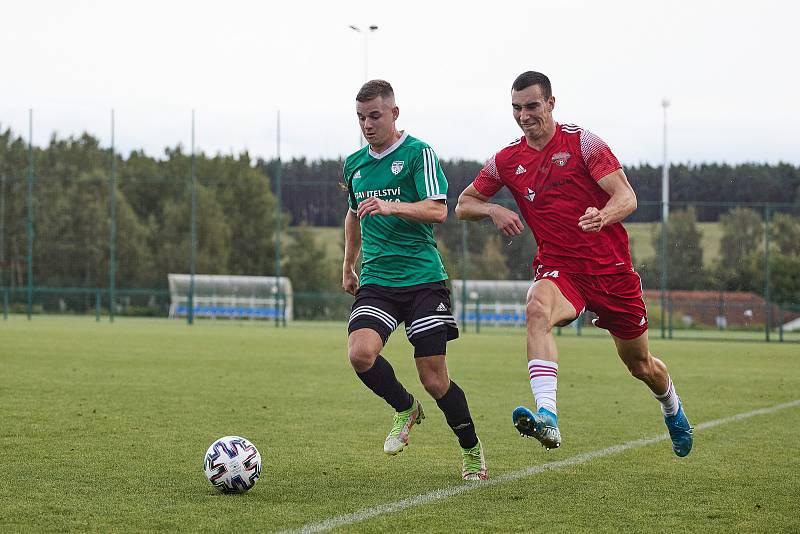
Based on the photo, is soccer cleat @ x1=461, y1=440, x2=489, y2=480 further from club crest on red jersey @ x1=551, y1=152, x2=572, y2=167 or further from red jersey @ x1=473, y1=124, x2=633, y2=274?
club crest on red jersey @ x1=551, y1=152, x2=572, y2=167

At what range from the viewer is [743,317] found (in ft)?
103

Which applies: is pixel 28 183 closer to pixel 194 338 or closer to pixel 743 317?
pixel 194 338

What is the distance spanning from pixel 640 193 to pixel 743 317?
4.53 meters

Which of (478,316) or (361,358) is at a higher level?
(361,358)

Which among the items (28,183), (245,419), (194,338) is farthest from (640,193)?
(245,419)

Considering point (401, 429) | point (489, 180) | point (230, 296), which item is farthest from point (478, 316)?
point (401, 429)

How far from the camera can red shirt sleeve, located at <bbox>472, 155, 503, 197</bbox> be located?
7.18 m

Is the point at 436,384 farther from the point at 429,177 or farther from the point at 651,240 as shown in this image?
the point at 651,240

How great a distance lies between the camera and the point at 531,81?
6.63 metres

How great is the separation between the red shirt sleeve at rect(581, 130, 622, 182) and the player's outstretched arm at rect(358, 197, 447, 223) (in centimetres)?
88

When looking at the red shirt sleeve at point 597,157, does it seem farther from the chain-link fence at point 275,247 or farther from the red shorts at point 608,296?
the chain-link fence at point 275,247

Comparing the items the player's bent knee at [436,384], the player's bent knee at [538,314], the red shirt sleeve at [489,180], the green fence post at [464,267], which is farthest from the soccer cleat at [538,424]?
the green fence post at [464,267]

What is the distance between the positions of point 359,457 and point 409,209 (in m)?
1.99

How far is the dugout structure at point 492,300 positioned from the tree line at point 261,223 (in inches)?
16.2
